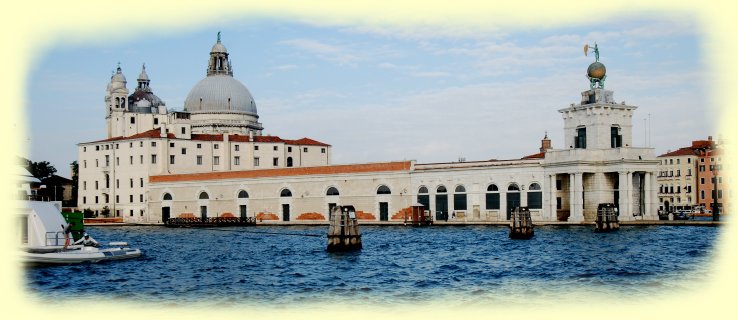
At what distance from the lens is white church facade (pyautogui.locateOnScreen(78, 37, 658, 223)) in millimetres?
71375

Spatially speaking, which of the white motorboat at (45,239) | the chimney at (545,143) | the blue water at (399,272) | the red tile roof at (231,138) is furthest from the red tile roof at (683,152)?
the white motorboat at (45,239)

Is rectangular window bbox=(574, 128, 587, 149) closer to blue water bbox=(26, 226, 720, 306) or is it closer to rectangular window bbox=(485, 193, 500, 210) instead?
rectangular window bbox=(485, 193, 500, 210)

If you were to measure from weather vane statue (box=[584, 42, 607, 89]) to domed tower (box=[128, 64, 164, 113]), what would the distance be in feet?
204

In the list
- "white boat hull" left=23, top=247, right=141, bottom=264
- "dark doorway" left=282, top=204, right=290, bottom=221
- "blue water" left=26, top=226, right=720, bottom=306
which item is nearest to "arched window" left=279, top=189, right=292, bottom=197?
"dark doorway" left=282, top=204, right=290, bottom=221

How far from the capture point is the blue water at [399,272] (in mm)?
28281

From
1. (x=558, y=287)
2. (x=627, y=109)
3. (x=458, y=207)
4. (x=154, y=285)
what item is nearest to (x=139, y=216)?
(x=458, y=207)

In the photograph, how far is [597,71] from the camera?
236 ft

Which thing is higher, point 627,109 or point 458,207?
point 627,109

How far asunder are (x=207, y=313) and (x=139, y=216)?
77.5 m

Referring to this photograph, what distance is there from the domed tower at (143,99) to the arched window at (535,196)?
194ft

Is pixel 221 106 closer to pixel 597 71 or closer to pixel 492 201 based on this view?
pixel 492 201

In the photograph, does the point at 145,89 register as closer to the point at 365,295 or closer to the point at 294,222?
the point at 294,222

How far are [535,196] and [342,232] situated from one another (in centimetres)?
3256

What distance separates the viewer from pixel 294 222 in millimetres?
86688
